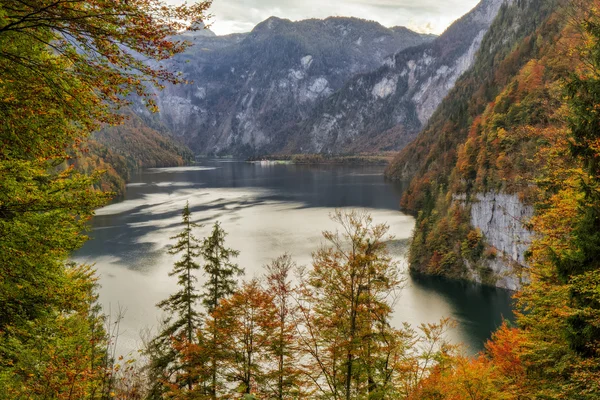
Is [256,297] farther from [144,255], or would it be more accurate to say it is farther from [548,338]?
[144,255]

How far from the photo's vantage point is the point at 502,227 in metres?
53.0

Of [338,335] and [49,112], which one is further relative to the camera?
[338,335]

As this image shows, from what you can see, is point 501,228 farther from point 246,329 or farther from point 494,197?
point 246,329

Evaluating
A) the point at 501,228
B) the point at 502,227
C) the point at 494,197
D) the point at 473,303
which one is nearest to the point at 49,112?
the point at 473,303

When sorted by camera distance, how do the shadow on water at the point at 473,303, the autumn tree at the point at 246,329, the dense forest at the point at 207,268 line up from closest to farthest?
the dense forest at the point at 207,268, the autumn tree at the point at 246,329, the shadow on water at the point at 473,303

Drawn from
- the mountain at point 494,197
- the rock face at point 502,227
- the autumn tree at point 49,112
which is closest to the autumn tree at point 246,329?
the autumn tree at point 49,112

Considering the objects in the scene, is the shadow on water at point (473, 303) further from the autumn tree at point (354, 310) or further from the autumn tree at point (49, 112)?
the autumn tree at point (49, 112)

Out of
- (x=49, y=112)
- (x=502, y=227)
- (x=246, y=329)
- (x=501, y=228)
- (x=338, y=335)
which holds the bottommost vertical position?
(x=501, y=228)

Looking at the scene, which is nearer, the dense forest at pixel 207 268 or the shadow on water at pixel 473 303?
the dense forest at pixel 207 268

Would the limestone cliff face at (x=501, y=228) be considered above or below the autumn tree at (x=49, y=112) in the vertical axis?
below

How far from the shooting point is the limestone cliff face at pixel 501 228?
49.0 meters

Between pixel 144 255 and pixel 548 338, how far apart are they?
2201 inches

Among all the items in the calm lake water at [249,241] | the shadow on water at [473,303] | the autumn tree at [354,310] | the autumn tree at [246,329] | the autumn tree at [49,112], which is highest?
the autumn tree at [49,112]

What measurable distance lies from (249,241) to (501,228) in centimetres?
3810
